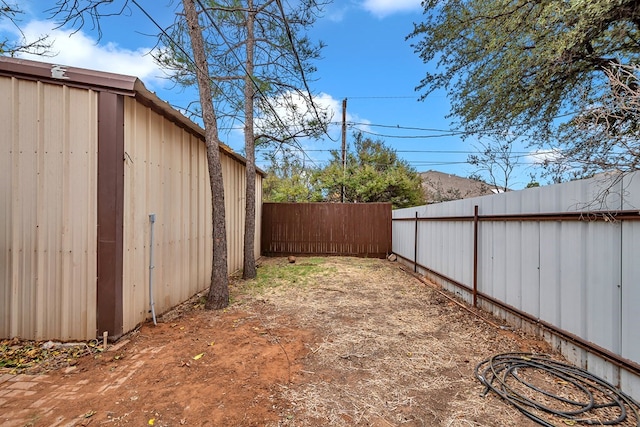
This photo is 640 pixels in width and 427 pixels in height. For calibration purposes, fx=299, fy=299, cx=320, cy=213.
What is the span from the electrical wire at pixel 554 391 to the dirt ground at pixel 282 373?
11cm

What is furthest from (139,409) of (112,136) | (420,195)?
(420,195)

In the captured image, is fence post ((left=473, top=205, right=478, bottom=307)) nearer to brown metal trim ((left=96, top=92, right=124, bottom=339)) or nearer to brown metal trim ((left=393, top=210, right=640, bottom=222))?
→ brown metal trim ((left=393, top=210, right=640, bottom=222))

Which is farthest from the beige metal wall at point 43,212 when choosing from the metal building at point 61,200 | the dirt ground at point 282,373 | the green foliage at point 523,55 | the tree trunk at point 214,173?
the green foliage at point 523,55

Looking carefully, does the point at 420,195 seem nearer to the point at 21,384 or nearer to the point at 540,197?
the point at 540,197

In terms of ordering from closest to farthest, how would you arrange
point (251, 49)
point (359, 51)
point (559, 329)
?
point (559, 329) < point (251, 49) < point (359, 51)

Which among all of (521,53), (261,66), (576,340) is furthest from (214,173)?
(521,53)

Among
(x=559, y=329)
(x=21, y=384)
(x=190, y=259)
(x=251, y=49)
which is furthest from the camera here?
(x=251, y=49)

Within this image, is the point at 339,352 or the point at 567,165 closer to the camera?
the point at 567,165

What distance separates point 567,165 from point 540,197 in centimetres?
63

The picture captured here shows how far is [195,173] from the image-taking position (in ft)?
15.5

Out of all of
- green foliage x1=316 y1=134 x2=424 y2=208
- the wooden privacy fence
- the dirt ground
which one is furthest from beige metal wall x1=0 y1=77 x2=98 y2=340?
green foliage x1=316 y1=134 x2=424 y2=208

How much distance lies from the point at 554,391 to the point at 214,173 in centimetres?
409

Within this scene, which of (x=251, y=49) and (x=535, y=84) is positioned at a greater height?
(x=251, y=49)

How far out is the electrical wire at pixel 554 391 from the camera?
1.80 meters
